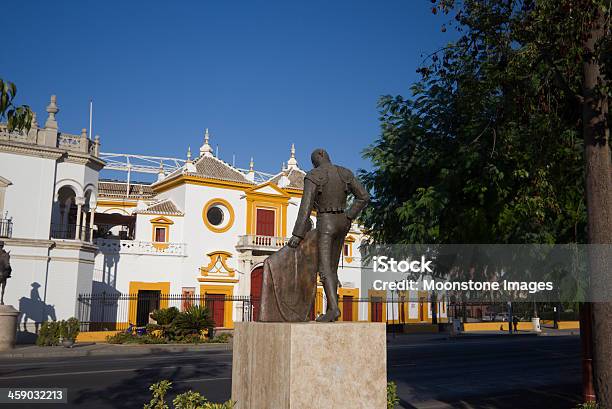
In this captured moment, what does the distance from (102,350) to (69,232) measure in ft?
34.7

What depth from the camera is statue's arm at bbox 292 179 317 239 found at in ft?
19.7

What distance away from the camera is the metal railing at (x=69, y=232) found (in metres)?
27.7

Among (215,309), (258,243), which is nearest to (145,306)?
(215,309)

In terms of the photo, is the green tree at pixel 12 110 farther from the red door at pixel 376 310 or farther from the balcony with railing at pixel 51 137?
the red door at pixel 376 310

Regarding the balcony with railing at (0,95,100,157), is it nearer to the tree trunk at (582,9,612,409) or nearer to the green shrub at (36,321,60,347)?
the green shrub at (36,321,60,347)

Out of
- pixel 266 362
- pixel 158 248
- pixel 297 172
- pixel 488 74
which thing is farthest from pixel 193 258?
pixel 266 362

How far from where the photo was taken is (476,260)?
11.5 m

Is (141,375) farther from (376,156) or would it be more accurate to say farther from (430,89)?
(430,89)

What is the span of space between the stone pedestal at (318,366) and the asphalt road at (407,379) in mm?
4760

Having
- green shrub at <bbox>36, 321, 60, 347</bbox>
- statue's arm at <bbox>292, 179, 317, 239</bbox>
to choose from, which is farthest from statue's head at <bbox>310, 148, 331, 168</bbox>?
green shrub at <bbox>36, 321, 60, 347</bbox>

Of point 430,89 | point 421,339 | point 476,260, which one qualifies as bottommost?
point 421,339

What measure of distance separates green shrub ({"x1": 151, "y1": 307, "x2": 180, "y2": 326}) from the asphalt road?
6808mm

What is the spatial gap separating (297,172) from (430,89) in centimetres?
3013

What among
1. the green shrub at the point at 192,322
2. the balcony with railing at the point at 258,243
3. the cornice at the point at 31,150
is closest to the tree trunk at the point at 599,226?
the green shrub at the point at 192,322
